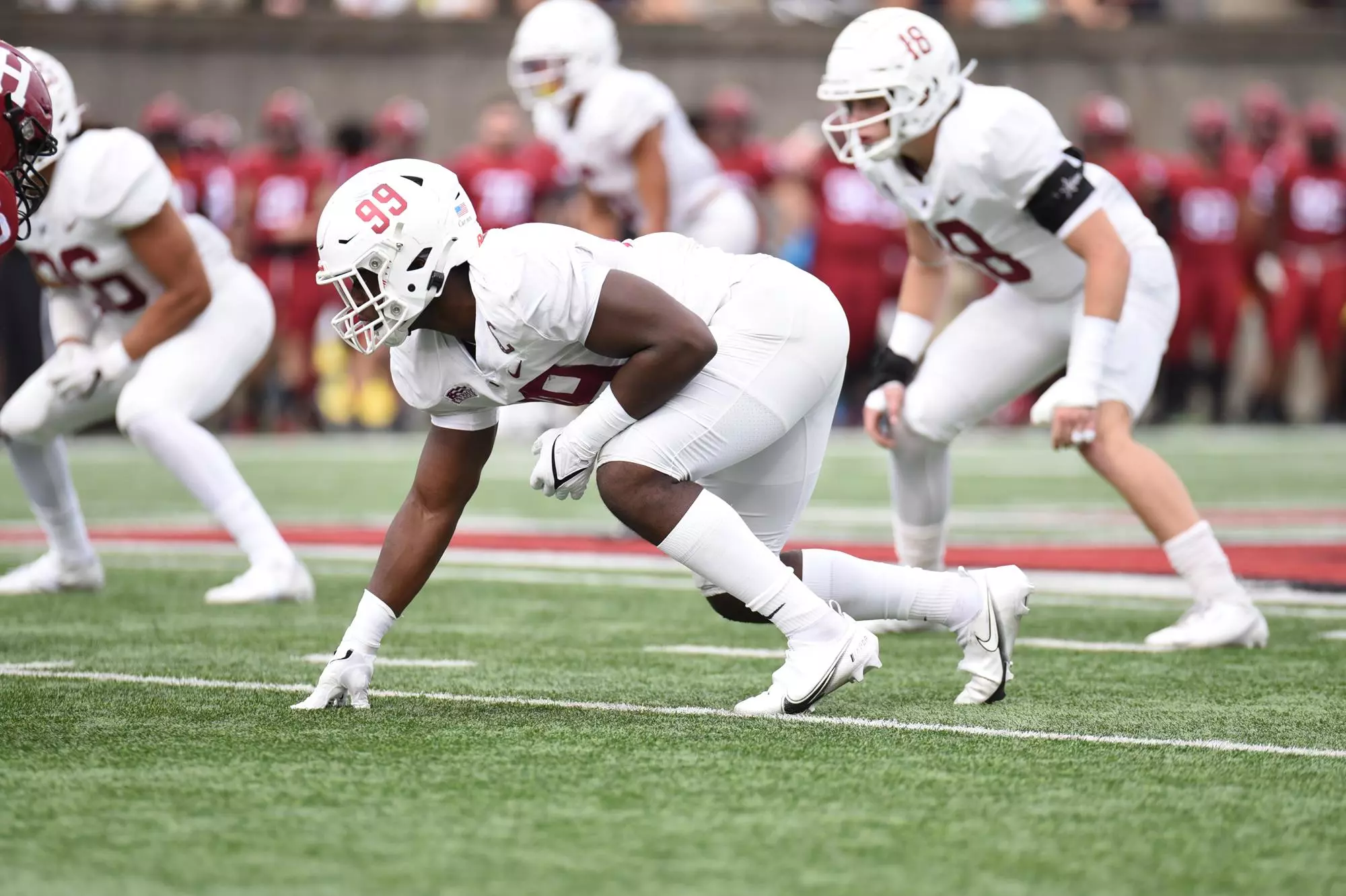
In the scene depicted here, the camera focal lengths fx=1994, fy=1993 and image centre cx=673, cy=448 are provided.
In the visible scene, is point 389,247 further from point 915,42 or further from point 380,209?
point 915,42

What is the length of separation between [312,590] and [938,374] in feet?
6.83

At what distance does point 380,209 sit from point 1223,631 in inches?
99.1

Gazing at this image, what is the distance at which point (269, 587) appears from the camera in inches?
233

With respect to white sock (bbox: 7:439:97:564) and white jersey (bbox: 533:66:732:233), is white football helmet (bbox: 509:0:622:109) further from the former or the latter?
white sock (bbox: 7:439:97:564)

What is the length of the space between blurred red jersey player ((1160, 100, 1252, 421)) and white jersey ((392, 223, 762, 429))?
1175cm

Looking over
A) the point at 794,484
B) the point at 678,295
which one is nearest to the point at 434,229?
the point at 678,295

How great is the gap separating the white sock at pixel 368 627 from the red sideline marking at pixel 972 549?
3.06m

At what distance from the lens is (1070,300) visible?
5262 mm

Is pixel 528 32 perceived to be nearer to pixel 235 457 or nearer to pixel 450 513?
pixel 450 513

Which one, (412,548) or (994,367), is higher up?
(994,367)

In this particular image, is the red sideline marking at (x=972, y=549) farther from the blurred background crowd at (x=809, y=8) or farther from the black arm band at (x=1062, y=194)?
the blurred background crowd at (x=809, y=8)

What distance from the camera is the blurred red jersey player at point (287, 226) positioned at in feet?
48.6

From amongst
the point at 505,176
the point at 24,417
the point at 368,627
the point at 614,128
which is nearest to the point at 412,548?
the point at 368,627

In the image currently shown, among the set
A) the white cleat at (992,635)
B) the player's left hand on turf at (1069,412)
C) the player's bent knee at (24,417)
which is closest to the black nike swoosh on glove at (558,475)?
the white cleat at (992,635)
